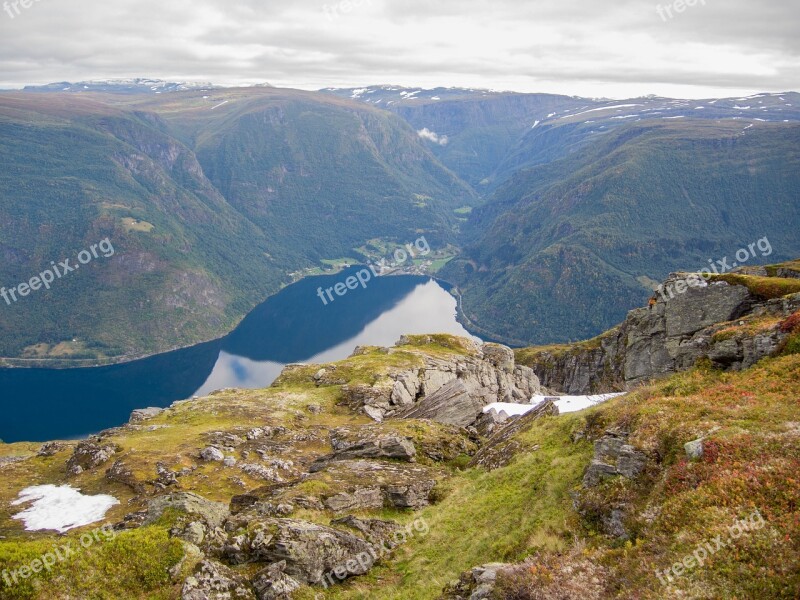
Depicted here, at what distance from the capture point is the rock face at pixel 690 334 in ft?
87.6

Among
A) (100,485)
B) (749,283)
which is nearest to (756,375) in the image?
(749,283)

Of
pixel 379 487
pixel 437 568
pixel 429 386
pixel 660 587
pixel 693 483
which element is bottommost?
pixel 429 386

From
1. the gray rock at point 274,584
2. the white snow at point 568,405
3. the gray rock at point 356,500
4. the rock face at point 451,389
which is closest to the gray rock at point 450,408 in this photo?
the rock face at point 451,389

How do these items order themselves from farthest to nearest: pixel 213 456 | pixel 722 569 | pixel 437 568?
1. pixel 213 456
2. pixel 437 568
3. pixel 722 569

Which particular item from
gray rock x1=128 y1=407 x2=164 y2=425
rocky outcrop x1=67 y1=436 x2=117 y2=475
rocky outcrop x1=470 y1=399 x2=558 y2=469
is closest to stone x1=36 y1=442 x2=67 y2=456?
rocky outcrop x1=67 y1=436 x2=117 y2=475

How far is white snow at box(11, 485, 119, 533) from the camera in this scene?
1303 inches

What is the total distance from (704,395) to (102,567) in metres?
24.8

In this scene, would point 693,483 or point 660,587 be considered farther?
point 693,483

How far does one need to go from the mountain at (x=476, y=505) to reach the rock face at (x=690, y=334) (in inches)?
10.8

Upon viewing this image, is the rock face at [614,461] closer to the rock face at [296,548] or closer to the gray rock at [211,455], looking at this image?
the rock face at [296,548]

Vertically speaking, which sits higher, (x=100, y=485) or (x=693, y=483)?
(x=693, y=483)

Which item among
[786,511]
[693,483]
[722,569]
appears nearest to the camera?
[722,569]

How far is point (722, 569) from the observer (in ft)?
44.1

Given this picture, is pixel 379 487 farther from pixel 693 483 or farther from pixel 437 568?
pixel 693 483
